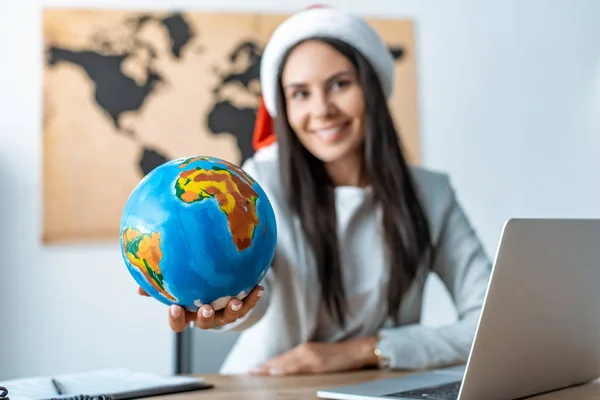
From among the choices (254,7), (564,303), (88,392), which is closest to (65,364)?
(254,7)

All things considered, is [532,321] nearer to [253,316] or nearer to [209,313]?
[209,313]

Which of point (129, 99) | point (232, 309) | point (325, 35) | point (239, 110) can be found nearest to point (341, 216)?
point (325, 35)

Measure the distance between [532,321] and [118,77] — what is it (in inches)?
105

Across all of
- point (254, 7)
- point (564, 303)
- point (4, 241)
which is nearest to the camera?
point (564, 303)

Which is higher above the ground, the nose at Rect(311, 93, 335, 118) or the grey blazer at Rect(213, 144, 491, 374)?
the nose at Rect(311, 93, 335, 118)

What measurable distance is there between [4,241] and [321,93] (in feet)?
6.42

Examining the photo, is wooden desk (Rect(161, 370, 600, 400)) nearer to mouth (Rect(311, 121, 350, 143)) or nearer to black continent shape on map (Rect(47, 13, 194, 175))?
mouth (Rect(311, 121, 350, 143))

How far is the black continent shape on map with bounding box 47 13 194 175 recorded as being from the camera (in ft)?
11.0

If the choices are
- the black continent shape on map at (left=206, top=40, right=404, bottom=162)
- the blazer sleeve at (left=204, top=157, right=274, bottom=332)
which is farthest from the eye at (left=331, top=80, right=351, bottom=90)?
the black continent shape on map at (left=206, top=40, right=404, bottom=162)

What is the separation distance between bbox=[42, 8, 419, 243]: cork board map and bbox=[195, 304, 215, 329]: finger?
2206 millimetres

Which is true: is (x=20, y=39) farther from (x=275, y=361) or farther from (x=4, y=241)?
(x=275, y=361)

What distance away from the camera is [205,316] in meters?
1.18

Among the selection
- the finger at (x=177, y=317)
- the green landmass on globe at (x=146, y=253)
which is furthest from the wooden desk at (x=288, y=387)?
the green landmass on globe at (x=146, y=253)

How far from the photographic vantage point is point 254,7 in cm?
353
